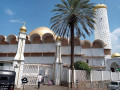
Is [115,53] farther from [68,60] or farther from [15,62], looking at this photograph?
[15,62]

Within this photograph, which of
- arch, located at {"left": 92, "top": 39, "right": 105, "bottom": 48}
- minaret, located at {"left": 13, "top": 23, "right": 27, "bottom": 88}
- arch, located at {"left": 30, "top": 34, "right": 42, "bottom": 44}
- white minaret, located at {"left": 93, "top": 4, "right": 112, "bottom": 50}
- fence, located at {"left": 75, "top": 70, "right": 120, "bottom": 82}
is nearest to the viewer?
minaret, located at {"left": 13, "top": 23, "right": 27, "bottom": 88}

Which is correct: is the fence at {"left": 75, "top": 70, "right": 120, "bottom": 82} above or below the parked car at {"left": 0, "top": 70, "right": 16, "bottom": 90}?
below

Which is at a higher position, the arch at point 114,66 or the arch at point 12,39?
the arch at point 12,39

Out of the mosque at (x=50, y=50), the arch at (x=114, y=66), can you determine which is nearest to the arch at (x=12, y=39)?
the mosque at (x=50, y=50)

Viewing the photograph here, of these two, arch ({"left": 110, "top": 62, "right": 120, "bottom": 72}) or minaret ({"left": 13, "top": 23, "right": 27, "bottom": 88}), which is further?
arch ({"left": 110, "top": 62, "right": 120, "bottom": 72})

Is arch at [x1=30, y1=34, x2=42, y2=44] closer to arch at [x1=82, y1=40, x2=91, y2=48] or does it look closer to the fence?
arch at [x1=82, y1=40, x2=91, y2=48]

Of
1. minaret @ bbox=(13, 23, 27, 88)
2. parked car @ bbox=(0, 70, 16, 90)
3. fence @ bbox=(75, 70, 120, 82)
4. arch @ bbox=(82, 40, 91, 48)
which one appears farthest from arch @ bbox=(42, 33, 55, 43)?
parked car @ bbox=(0, 70, 16, 90)

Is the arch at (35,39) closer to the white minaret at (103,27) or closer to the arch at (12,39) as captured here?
the arch at (12,39)

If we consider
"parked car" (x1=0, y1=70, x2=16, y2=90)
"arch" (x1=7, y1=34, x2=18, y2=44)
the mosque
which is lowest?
"parked car" (x1=0, y1=70, x2=16, y2=90)

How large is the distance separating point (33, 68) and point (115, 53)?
933 inches

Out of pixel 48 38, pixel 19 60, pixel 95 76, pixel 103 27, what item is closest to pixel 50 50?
pixel 48 38

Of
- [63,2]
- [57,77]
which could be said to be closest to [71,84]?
[57,77]

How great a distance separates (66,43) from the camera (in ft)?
75.0

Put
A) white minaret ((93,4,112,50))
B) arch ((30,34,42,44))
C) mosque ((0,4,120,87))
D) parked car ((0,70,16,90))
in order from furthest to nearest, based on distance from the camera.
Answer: white minaret ((93,4,112,50)) < arch ((30,34,42,44)) < mosque ((0,4,120,87)) < parked car ((0,70,16,90))
